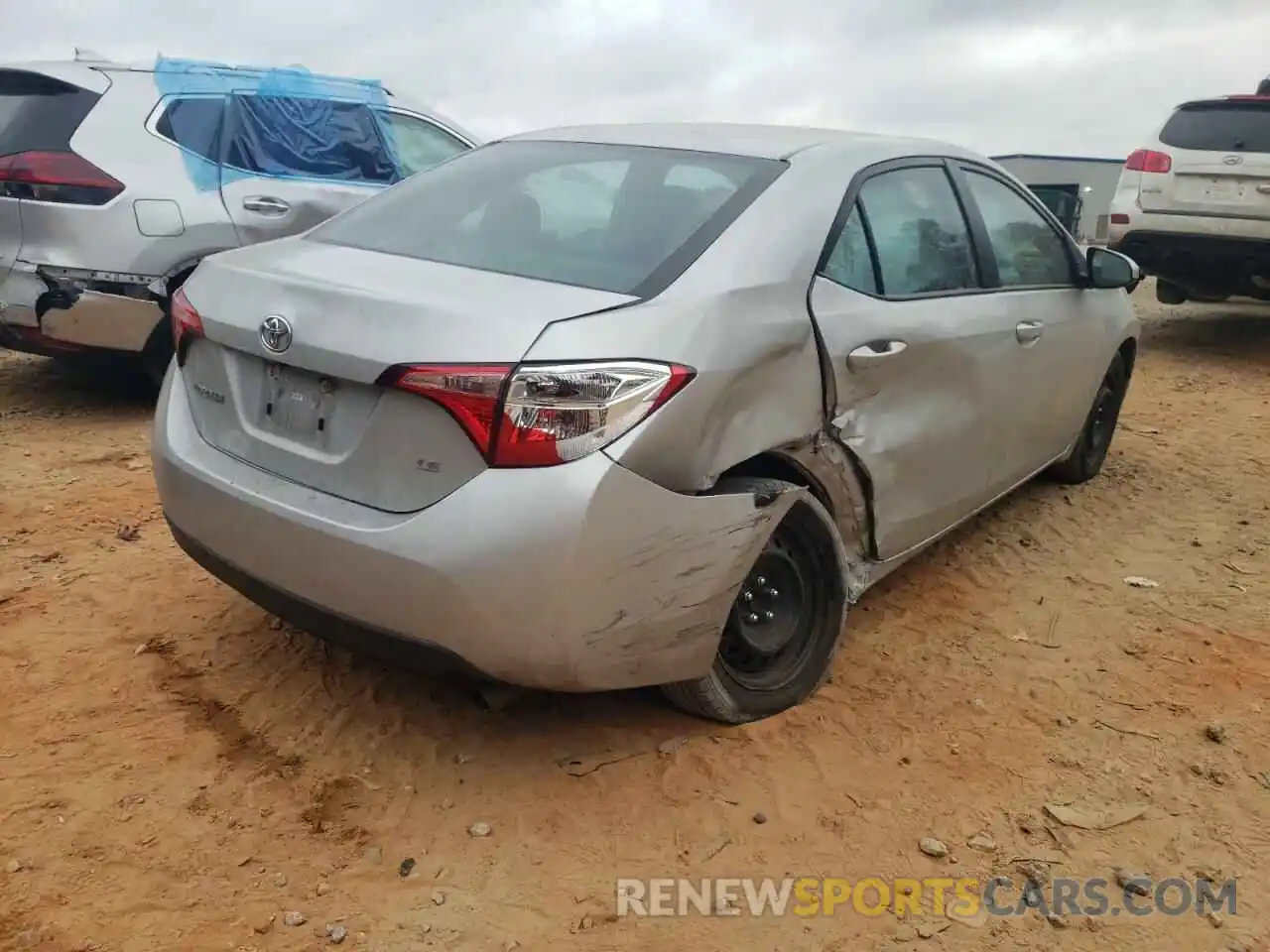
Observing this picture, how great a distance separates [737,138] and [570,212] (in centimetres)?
63

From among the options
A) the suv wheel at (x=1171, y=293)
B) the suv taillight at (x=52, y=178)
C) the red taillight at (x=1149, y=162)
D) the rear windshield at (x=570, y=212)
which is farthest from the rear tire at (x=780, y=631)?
the suv wheel at (x=1171, y=293)

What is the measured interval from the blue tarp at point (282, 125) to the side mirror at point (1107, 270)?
3.97 m

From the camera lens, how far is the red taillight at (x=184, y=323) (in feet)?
9.19

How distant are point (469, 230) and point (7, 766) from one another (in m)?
1.77

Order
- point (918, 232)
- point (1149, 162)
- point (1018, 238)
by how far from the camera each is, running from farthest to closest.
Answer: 1. point (1149, 162)
2. point (1018, 238)
3. point (918, 232)

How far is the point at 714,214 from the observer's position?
2.84 metres

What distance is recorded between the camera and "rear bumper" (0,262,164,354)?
511cm

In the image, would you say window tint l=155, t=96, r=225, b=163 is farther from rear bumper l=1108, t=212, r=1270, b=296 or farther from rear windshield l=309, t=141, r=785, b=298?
rear bumper l=1108, t=212, r=1270, b=296

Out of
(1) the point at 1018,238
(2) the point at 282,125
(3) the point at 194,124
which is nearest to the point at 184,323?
(1) the point at 1018,238

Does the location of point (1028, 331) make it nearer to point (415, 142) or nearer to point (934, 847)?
point (934, 847)

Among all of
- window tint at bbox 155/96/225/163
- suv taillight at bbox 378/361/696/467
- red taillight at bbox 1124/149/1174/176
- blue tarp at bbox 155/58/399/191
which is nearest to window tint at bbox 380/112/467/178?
blue tarp at bbox 155/58/399/191

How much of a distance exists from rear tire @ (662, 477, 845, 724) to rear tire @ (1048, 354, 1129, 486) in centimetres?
233

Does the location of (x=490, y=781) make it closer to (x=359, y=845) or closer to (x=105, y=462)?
(x=359, y=845)

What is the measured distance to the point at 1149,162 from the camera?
8188 mm
